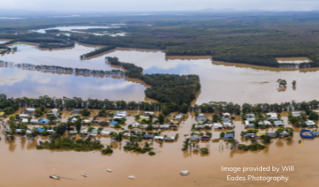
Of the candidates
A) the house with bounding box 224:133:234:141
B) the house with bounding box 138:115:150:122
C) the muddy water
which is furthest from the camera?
the house with bounding box 138:115:150:122

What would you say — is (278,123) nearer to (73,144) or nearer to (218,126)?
(218,126)

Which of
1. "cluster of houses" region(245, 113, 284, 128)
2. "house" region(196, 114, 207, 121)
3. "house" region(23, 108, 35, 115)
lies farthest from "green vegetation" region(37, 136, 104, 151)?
"cluster of houses" region(245, 113, 284, 128)

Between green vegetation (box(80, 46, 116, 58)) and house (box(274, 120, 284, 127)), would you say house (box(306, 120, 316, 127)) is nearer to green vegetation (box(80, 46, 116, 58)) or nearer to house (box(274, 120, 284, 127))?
house (box(274, 120, 284, 127))

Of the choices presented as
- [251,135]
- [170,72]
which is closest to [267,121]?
[251,135]

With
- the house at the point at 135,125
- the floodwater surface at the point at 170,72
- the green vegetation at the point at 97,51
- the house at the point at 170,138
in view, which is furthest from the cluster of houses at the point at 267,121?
the green vegetation at the point at 97,51

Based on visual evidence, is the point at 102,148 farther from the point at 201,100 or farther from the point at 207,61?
the point at 207,61

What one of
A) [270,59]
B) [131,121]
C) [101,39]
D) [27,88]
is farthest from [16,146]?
[101,39]
